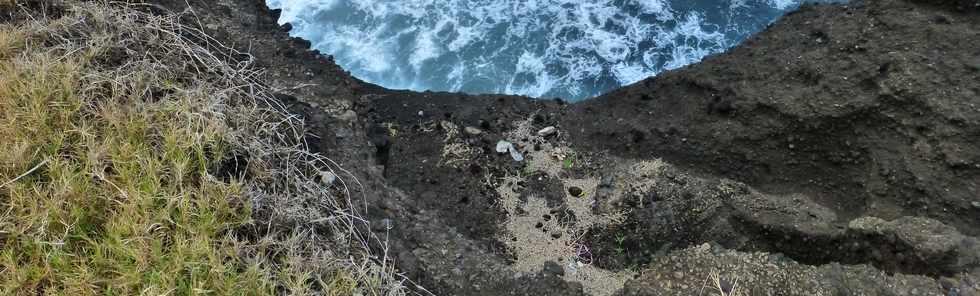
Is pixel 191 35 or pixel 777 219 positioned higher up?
pixel 191 35

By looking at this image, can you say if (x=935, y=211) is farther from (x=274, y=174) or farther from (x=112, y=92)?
(x=112, y=92)

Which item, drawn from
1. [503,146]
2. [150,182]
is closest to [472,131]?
[503,146]

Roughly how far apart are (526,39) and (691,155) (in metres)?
3.80

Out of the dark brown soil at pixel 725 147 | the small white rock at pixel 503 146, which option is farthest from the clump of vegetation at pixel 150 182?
the small white rock at pixel 503 146

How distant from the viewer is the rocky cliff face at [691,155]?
3.69 metres

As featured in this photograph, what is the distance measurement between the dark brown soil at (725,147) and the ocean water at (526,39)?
2.29 meters

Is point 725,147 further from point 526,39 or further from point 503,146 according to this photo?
point 526,39

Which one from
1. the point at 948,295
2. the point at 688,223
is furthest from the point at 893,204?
the point at 948,295

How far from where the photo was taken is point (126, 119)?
2.66 metres

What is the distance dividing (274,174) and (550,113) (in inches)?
134

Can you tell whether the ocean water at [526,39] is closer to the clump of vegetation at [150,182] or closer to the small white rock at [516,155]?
the small white rock at [516,155]

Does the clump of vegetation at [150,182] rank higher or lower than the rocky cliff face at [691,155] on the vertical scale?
higher

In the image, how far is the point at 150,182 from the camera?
2.40m

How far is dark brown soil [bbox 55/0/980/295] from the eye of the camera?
11.9 feet
